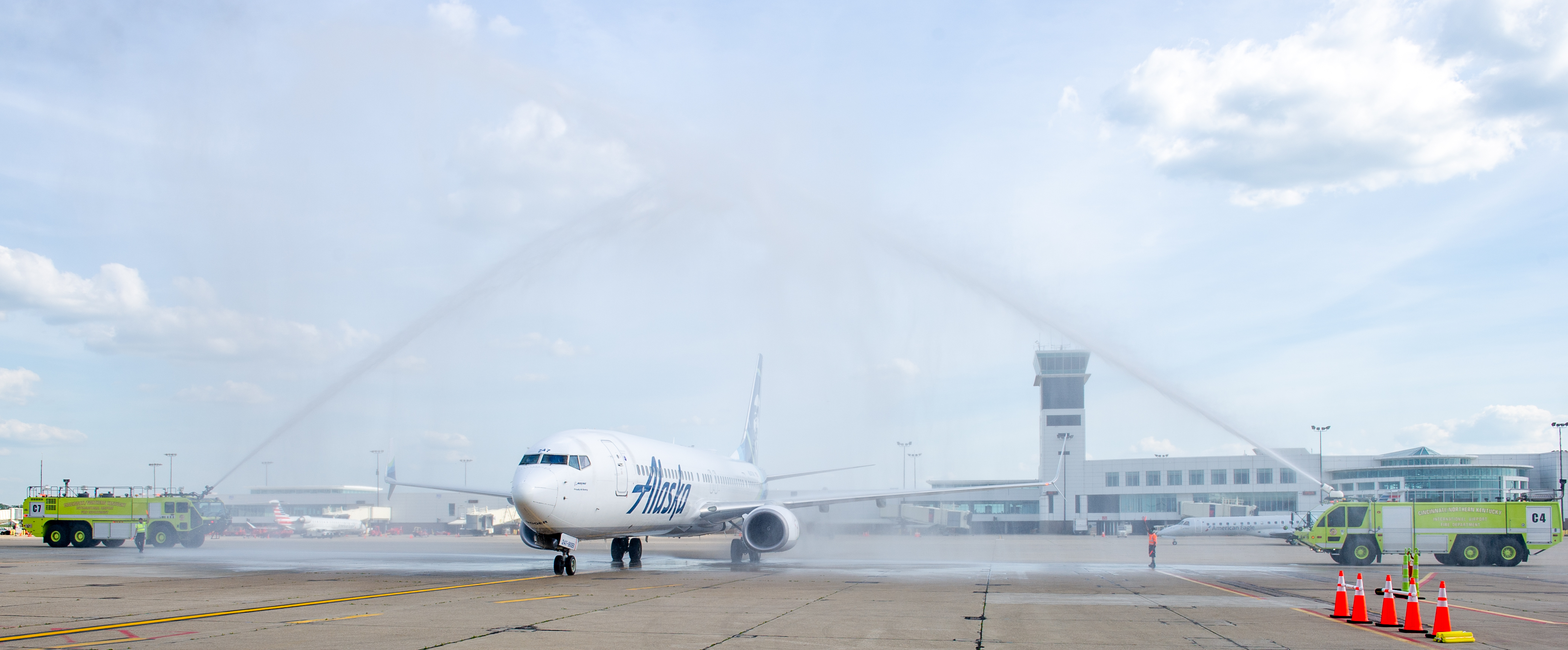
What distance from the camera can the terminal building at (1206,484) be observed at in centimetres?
11175

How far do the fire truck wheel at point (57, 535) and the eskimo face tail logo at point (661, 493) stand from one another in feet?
109

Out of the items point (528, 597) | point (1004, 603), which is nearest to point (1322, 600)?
point (1004, 603)

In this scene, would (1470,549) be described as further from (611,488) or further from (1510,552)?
(611,488)

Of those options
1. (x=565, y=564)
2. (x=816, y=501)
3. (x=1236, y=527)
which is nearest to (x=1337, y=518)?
(x=816, y=501)

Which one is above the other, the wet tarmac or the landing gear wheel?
the wet tarmac

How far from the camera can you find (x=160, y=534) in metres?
48.6

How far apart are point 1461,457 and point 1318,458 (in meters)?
19.8

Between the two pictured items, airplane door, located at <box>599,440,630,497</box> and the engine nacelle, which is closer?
airplane door, located at <box>599,440,630,497</box>

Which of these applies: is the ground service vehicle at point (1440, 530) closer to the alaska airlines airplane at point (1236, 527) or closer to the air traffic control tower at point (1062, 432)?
the alaska airlines airplane at point (1236, 527)

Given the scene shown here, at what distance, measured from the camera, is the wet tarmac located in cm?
1346

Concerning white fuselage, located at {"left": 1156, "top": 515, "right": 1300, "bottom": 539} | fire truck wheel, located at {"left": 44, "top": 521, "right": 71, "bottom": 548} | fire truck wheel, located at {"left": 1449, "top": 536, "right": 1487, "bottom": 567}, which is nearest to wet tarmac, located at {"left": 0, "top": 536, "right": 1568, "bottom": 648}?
fire truck wheel, located at {"left": 1449, "top": 536, "right": 1487, "bottom": 567}

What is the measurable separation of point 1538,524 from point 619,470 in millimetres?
34035

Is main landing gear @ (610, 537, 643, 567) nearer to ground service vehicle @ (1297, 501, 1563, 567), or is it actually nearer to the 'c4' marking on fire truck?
the 'c4' marking on fire truck

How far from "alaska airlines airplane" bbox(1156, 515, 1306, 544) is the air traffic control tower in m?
29.0
